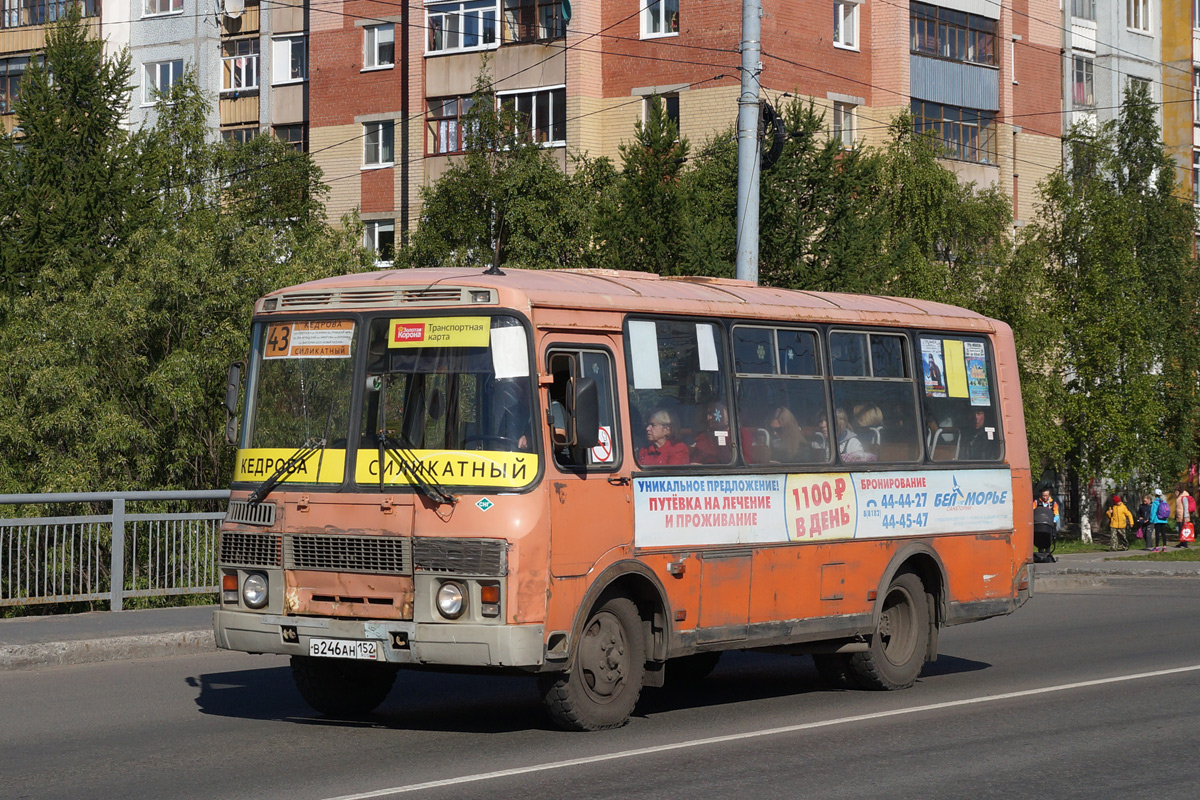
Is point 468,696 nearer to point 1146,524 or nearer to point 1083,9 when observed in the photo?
point 1146,524

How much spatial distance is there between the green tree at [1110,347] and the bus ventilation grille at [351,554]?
119 feet

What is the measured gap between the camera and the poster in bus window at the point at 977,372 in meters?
13.6

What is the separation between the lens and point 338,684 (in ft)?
35.0

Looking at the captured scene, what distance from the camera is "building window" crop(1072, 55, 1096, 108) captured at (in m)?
56.2

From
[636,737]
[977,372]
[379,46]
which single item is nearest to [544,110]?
[379,46]

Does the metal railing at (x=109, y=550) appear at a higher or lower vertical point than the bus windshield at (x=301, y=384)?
lower

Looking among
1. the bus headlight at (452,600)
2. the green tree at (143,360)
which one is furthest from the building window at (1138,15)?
the bus headlight at (452,600)

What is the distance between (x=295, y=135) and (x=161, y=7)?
8.11 m

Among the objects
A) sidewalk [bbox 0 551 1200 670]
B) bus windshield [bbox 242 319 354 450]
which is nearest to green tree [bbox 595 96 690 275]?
sidewalk [bbox 0 551 1200 670]

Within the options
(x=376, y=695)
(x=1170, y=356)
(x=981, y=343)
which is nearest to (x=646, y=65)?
(x=1170, y=356)

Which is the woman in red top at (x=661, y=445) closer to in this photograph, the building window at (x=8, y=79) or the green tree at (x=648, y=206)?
the green tree at (x=648, y=206)

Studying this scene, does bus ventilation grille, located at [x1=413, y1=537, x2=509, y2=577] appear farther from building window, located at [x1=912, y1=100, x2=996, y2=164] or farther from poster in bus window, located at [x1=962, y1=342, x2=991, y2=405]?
building window, located at [x1=912, y1=100, x2=996, y2=164]

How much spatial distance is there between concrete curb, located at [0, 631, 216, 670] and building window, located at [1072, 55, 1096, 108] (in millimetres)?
46996

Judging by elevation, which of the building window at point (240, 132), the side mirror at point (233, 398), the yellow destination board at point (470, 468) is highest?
the building window at point (240, 132)
